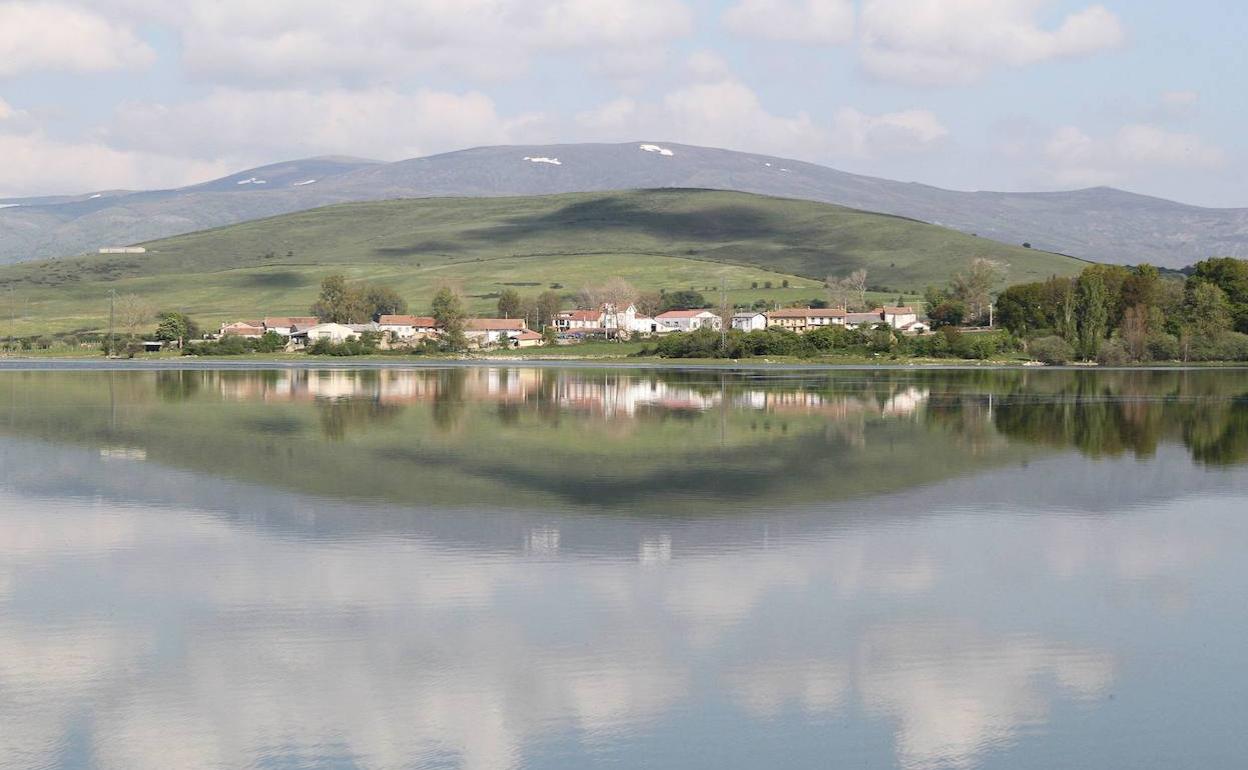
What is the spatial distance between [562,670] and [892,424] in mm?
28621

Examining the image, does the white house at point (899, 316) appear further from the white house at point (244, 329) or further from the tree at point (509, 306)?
the white house at point (244, 329)

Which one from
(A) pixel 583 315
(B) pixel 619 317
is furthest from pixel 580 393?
(A) pixel 583 315

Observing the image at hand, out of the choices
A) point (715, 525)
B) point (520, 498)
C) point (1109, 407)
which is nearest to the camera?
point (715, 525)

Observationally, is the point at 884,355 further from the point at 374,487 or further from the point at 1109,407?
the point at 374,487

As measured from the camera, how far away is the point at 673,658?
12.9 metres

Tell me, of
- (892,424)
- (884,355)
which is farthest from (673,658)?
(884,355)

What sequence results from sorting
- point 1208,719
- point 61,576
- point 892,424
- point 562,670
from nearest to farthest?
point 1208,719 < point 562,670 < point 61,576 < point 892,424

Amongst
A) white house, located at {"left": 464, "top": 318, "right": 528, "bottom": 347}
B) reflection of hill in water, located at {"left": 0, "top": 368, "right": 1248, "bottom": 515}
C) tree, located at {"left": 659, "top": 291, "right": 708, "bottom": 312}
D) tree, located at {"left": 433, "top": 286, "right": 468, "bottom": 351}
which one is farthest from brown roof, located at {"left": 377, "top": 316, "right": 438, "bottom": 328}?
reflection of hill in water, located at {"left": 0, "top": 368, "right": 1248, "bottom": 515}

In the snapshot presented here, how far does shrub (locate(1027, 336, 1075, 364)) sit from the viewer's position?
100 metres

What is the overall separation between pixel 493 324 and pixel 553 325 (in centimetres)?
1284

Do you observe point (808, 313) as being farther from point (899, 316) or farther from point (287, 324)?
point (287, 324)

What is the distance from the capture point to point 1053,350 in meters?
100

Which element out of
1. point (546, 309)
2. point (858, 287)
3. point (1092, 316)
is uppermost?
point (858, 287)

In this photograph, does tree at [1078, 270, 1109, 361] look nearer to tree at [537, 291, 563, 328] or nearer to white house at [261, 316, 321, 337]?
tree at [537, 291, 563, 328]
